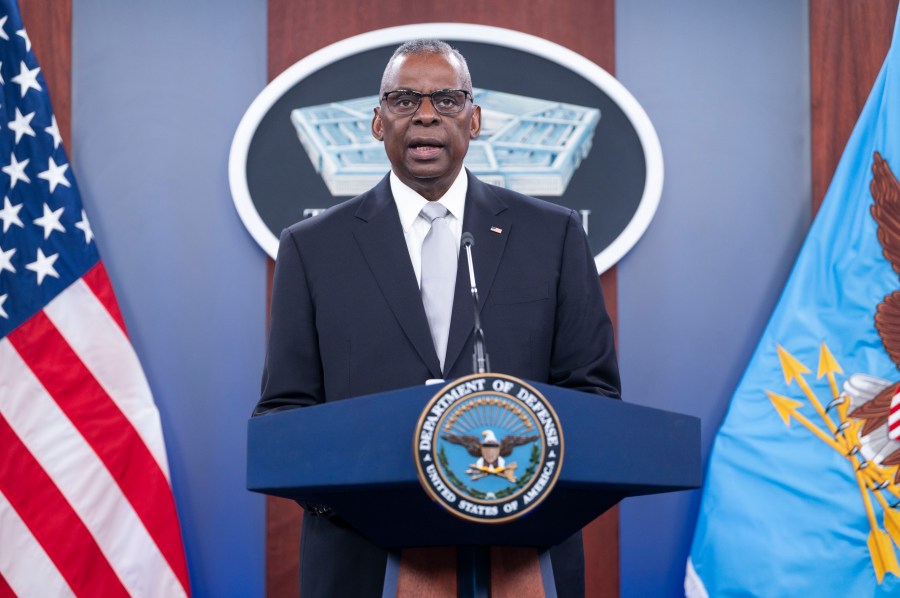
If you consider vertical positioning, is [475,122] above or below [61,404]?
above

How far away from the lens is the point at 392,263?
1.67 metres

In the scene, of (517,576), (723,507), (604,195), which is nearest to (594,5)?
(604,195)

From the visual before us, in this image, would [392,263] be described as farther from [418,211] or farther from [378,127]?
[378,127]

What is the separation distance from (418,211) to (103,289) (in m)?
1.46

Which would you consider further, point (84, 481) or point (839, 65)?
point (839, 65)

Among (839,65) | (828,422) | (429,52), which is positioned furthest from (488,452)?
(839,65)

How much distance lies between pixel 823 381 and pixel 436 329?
153 cm

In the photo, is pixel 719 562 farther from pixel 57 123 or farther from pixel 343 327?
pixel 57 123

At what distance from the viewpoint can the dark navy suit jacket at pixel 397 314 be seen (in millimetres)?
1574

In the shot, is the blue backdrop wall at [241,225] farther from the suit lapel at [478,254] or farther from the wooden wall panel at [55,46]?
the suit lapel at [478,254]

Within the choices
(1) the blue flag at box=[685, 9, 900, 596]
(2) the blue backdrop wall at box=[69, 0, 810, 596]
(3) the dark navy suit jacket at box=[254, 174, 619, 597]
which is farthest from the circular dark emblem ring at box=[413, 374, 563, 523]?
(2) the blue backdrop wall at box=[69, 0, 810, 596]

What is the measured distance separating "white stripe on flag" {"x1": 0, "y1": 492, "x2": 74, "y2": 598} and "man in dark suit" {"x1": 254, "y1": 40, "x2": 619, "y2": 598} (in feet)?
4.49

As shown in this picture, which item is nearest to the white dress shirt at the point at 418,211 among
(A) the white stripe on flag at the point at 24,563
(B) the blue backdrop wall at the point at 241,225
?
(B) the blue backdrop wall at the point at 241,225

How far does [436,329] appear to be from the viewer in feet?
5.33
